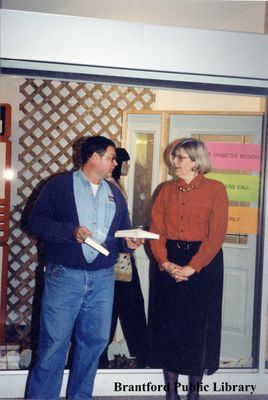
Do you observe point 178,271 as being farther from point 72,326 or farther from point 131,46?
point 131,46

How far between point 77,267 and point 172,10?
209 cm

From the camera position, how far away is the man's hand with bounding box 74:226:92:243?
189 centimetres

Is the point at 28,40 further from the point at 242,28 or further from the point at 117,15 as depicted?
the point at 242,28

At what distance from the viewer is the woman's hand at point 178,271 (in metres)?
2.08

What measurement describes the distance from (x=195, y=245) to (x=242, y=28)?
1.84m

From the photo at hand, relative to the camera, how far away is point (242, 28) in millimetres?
3311

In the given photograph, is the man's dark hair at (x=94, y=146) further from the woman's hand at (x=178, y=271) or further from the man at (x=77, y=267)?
the woman's hand at (x=178, y=271)

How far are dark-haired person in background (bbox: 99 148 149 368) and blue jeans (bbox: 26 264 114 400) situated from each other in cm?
55

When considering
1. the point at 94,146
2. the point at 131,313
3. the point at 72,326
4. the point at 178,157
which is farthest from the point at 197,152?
the point at 131,313

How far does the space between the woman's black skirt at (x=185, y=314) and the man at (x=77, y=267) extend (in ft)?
0.74

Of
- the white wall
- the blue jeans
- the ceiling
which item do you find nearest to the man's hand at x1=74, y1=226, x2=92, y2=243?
the blue jeans

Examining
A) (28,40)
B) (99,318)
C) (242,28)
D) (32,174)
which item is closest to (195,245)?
(99,318)

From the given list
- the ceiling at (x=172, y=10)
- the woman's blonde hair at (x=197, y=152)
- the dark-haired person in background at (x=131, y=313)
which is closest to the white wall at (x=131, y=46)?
the woman's blonde hair at (x=197, y=152)

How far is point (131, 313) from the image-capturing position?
270 cm
